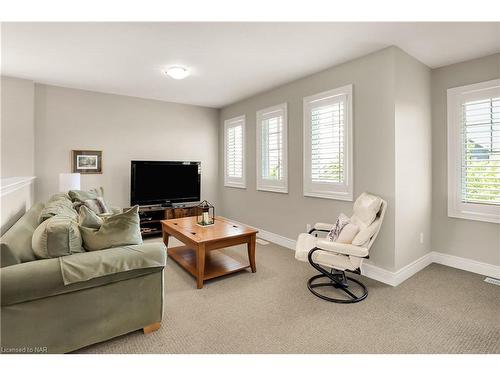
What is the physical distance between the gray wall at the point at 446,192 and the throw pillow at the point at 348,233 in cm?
171

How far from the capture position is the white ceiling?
2506 millimetres

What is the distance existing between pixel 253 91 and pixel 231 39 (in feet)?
6.40

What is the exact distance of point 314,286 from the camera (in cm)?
284

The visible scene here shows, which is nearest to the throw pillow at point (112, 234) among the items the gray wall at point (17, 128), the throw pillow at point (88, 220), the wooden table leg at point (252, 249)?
the throw pillow at point (88, 220)

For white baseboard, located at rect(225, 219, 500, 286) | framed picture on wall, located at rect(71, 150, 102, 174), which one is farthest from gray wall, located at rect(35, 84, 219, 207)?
white baseboard, located at rect(225, 219, 500, 286)

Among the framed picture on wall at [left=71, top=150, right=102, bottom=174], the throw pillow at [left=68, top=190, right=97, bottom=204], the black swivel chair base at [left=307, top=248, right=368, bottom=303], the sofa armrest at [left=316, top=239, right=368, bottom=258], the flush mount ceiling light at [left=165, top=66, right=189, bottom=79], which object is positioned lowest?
the black swivel chair base at [left=307, top=248, right=368, bottom=303]

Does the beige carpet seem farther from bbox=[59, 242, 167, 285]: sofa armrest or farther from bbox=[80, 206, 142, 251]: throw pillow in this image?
bbox=[80, 206, 142, 251]: throw pillow

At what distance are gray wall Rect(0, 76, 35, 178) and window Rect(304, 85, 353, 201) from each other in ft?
13.9

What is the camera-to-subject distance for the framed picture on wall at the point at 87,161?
14.9 feet

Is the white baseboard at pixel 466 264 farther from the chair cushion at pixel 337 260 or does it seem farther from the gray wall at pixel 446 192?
the chair cushion at pixel 337 260

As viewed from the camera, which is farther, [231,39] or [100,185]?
[100,185]

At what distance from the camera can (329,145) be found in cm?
355
